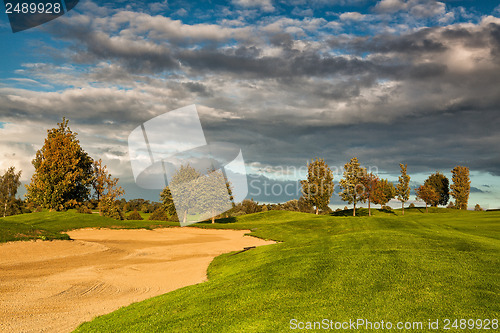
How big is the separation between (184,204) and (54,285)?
43.8 m

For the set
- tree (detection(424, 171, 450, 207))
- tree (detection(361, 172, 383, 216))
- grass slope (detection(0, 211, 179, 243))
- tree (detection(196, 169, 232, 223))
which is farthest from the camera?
tree (detection(424, 171, 450, 207))

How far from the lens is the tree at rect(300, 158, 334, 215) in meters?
66.6

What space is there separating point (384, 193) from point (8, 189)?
324 ft

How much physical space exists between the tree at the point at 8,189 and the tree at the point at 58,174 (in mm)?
36811

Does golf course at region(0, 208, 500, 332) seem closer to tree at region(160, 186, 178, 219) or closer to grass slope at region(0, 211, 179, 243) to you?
grass slope at region(0, 211, 179, 243)

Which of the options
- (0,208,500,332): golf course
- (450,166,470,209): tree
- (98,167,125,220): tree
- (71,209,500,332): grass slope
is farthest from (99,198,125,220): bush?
(450,166,470,209): tree

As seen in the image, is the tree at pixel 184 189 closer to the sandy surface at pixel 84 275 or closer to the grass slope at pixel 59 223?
the grass slope at pixel 59 223

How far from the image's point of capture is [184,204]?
5903cm

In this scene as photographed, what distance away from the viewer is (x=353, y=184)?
62812mm

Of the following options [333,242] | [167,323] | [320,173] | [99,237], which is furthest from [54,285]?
[320,173]

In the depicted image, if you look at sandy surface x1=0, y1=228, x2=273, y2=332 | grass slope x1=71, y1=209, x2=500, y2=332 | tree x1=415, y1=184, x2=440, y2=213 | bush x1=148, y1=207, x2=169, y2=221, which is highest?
tree x1=415, y1=184, x2=440, y2=213

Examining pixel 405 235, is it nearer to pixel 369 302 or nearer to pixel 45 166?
pixel 369 302

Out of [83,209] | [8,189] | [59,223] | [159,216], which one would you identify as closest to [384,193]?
[159,216]

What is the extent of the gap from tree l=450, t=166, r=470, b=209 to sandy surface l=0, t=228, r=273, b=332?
3699 inches
